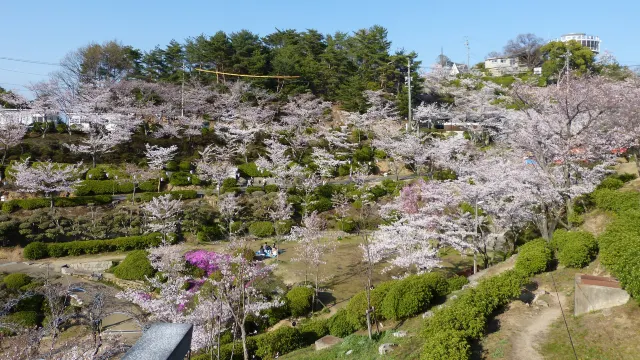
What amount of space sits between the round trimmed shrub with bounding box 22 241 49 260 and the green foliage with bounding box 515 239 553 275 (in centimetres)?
2506

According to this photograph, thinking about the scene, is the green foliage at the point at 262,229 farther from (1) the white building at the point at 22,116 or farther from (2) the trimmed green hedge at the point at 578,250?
(1) the white building at the point at 22,116

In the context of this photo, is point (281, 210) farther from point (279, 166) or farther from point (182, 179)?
point (182, 179)

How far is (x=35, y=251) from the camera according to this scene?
2544 centimetres

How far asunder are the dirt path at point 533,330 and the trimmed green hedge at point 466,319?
664 mm

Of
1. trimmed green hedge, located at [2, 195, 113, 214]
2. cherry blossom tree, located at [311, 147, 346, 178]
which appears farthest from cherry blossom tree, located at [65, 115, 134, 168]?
cherry blossom tree, located at [311, 147, 346, 178]

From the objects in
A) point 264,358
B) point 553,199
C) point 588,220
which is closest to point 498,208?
point 553,199

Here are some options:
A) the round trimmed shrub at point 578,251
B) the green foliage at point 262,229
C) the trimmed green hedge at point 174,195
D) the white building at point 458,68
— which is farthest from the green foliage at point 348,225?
the white building at point 458,68

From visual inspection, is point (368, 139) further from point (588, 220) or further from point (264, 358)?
point (264, 358)

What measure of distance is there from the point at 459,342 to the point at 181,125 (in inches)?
1637

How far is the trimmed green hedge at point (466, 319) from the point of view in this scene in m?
8.66

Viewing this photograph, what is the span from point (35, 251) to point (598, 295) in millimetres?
27299

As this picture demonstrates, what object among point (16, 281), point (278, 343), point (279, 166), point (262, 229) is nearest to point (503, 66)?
point (279, 166)

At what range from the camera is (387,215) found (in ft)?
82.3

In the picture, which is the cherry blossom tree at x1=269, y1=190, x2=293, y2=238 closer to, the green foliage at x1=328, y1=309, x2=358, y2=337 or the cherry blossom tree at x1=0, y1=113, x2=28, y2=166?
the green foliage at x1=328, y1=309, x2=358, y2=337
